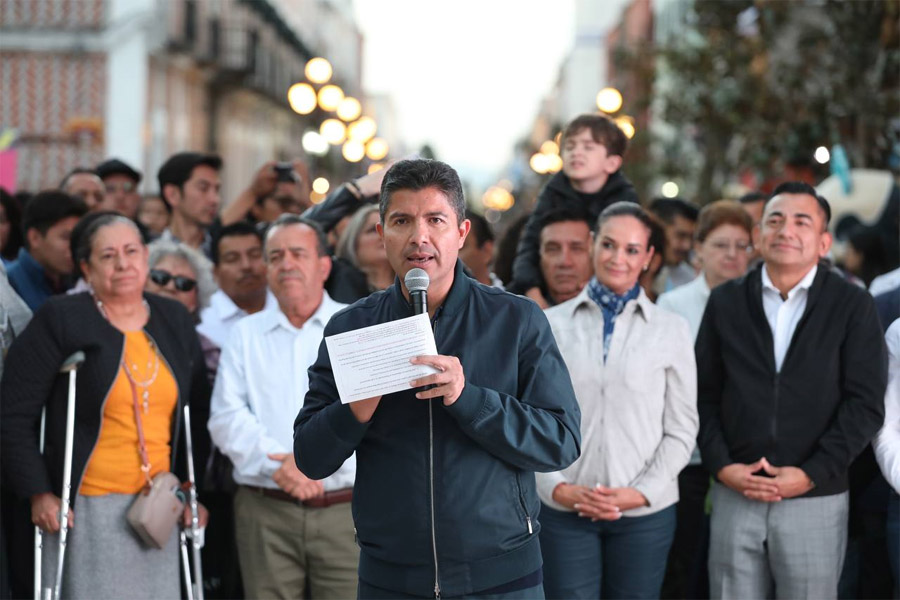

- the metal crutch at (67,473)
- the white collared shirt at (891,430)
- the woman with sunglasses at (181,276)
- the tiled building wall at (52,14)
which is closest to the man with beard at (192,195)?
the woman with sunglasses at (181,276)

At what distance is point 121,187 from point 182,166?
1.13 meters

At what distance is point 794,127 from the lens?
15281 millimetres

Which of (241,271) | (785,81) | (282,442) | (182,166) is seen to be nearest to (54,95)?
(785,81)

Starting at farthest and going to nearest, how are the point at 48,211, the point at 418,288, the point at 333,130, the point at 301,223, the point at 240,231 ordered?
the point at 333,130
the point at 240,231
the point at 48,211
the point at 301,223
the point at 418,288

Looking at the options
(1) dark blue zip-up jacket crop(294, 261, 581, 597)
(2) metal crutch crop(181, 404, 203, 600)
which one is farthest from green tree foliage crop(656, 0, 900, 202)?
(1) dark blue zip-up jacket crop(294, 261, 581, 597)

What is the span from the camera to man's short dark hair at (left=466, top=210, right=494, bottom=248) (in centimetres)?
692

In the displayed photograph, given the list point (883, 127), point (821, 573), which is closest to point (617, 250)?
point (821, 573)

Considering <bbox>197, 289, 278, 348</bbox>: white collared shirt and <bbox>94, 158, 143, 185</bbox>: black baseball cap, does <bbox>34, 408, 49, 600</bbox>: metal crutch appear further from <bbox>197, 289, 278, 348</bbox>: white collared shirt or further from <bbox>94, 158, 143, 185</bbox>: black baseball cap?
<bbox>94, 158, 143, 185</bbox>: black baseball cap

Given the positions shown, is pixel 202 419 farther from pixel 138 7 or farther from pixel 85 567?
pixel 138 7

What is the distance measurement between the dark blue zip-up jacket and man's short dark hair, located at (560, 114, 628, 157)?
3.09 m

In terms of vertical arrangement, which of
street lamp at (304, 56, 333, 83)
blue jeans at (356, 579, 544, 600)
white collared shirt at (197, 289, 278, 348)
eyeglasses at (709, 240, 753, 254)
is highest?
street lamp at (304, 56, 333, 83)

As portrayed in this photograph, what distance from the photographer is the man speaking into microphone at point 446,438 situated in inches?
122

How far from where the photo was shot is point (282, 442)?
5.04m

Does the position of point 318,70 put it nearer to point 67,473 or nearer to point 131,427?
point 131,427
